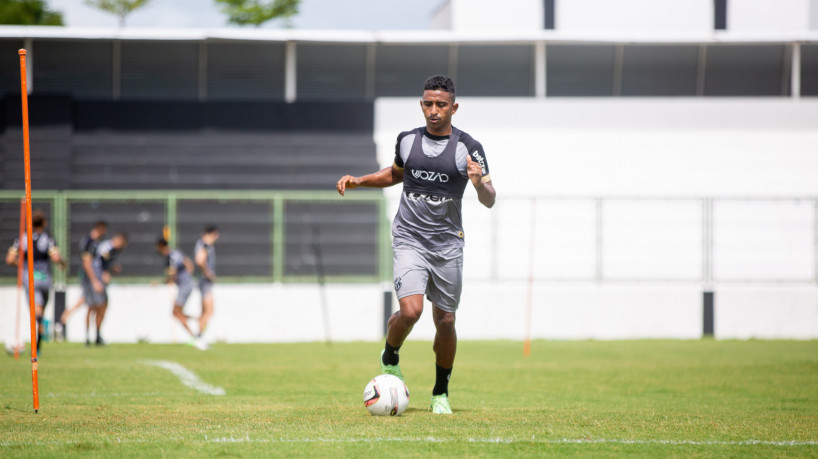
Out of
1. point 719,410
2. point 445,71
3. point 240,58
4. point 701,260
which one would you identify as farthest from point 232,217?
point 719,410

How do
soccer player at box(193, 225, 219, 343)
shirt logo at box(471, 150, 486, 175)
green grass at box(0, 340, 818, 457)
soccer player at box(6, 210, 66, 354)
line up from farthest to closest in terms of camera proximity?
soccer player at box(193, 225, 219, 343), soccer player at box(6, 210, 66, 354), shirt logo at box(471, 150, 486, 175), green grass at box(0, 340, 818, 457)

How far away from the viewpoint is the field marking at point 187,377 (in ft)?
31.9

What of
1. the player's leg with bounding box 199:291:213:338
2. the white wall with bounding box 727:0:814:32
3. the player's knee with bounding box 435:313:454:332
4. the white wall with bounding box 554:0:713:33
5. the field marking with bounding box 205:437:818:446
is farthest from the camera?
the white wall with bounding box 727:0:814:32

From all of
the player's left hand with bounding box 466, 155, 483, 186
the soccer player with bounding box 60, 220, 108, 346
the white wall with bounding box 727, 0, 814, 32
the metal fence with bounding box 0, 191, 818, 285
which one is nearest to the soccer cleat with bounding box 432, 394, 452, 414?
the player's left hand with bounding box 466, 155, 483, 186

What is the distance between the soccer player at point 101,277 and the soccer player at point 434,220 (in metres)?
12.3

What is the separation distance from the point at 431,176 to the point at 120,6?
43.9 meters

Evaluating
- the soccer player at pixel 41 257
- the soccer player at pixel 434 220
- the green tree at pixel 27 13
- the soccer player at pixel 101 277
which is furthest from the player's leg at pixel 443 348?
the green tree at pixel 27 13

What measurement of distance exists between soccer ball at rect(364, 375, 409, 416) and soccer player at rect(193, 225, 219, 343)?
11160 millimetres

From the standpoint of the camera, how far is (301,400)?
8.77 m

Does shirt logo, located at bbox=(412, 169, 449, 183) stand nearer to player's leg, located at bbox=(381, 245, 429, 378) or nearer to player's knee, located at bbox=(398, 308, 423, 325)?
player's leg, located at bbox=(381, 245, 429, 378)

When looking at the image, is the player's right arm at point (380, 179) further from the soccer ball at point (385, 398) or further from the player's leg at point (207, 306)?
the player's leg at point (207, 306)

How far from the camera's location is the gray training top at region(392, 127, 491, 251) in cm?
Answer: 739

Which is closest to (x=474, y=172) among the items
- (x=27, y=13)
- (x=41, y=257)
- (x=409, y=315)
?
(x=409, y=315)

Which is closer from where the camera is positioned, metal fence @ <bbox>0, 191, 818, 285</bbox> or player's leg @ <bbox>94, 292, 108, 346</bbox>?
player's leg @ <bbox>94, 292, 108, 346</bbox>
